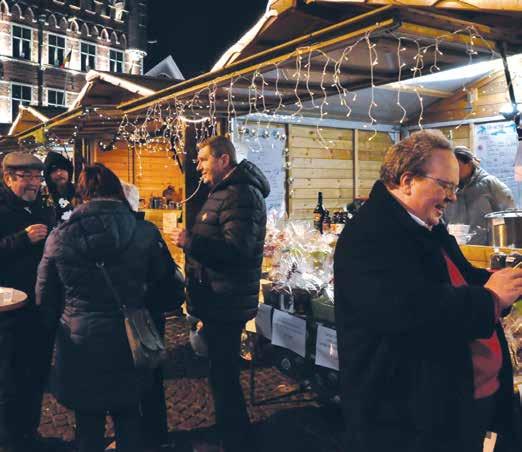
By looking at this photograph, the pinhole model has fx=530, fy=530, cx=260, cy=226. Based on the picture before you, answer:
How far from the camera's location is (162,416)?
349 centimetres

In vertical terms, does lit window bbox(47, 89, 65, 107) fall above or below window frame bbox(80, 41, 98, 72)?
below

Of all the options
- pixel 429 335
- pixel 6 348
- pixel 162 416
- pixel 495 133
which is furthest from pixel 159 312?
pixel 495 133

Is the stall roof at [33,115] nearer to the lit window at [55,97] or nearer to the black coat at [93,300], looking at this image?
the black coat at [93,300]

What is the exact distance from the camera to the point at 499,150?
25.9 feet

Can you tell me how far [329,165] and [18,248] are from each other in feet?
19.8

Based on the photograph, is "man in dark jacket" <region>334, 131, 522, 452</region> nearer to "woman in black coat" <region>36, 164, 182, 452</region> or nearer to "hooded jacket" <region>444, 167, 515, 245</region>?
"woman in black coat" <region>36, 164, 182, 452</region>

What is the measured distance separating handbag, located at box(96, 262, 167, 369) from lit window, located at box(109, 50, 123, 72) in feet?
113

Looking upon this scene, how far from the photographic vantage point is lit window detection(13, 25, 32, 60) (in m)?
28.8

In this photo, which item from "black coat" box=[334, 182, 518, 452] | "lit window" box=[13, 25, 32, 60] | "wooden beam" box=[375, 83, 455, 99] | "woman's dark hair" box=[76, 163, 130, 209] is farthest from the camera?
"lit window" box=[13, 25, 32, 60]

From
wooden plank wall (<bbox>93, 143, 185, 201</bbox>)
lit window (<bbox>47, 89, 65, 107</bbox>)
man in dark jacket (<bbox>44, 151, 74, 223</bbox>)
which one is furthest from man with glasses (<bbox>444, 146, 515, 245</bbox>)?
lit window (<bbox>47, 89, 65, 107</bbox>)

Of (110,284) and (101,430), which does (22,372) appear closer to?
(101,430)

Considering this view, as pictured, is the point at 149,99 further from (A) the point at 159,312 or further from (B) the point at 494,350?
(B) the point at 494,350

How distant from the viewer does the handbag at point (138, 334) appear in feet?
8.71

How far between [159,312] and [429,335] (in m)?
1.89
